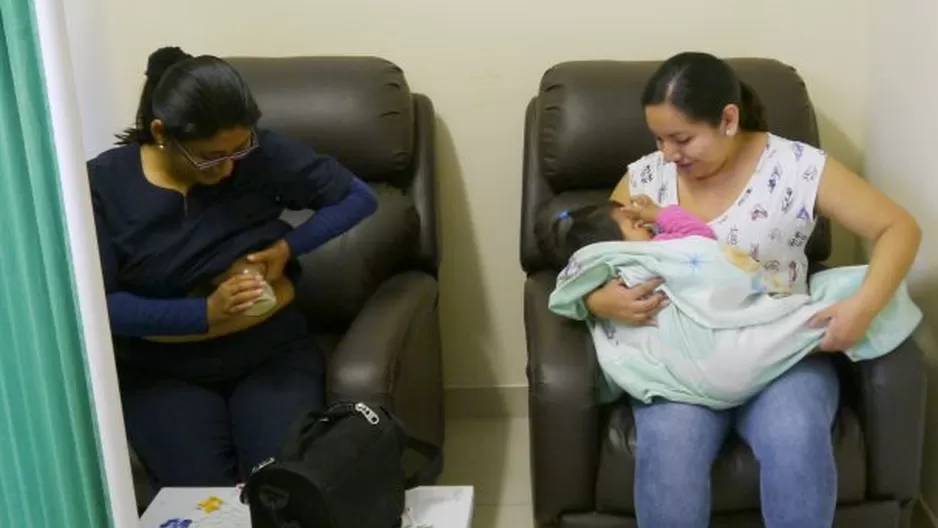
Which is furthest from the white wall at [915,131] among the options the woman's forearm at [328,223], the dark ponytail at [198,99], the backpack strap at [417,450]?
the dark ponytail at [198,99]

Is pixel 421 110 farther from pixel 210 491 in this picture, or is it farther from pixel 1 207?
pixel 1 207

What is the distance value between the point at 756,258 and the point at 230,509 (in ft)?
Result: 3.45

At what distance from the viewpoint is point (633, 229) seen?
205 centimetres

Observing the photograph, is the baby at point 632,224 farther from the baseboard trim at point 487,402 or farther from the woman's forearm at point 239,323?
the baseboard trim at point 487,402

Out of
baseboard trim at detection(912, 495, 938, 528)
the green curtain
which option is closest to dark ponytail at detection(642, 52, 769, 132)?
baseboard trim at detection(912, 495, 938, 528)

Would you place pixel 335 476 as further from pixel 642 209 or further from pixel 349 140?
pixel 349 140

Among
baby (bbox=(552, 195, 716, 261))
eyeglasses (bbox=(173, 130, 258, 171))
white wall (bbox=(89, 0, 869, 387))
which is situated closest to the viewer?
eyeglasses (bbox=(173, 130, 258, 171))

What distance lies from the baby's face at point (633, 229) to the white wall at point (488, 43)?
2.23ft

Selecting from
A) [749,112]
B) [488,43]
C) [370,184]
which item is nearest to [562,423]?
[749,112]

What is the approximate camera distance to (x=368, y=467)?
1.70 metres

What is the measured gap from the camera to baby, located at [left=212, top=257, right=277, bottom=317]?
6.52 ft

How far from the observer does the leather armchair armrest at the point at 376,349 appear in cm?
192

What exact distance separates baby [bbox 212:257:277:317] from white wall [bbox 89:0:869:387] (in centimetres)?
81

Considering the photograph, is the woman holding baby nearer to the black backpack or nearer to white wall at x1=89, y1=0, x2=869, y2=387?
the black backpack
